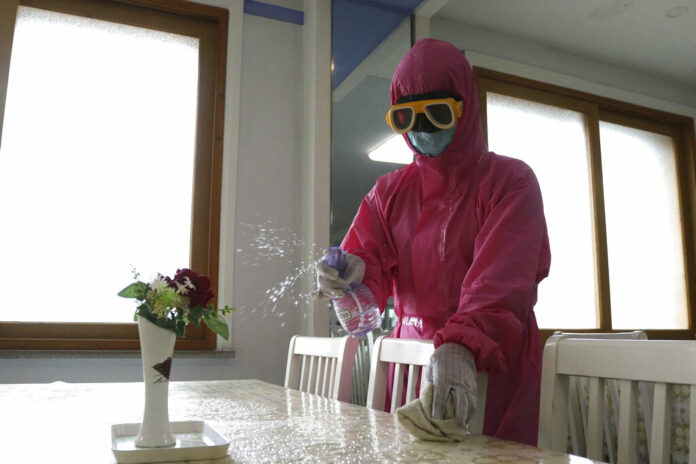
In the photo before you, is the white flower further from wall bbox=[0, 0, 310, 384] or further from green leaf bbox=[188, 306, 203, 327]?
wall bbox=[0, 0, 310, 384]

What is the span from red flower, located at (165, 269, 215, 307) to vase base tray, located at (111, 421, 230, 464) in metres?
0.18

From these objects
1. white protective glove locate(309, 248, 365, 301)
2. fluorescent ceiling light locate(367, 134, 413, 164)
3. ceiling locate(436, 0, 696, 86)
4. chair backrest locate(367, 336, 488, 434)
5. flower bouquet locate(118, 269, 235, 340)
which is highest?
ceiling locate(436, 0, 696, 86)

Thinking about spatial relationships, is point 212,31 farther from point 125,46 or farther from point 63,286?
point 63,286

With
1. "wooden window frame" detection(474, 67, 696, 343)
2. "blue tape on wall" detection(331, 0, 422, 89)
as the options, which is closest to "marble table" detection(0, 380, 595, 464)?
"blue tape on wall" detection(331, 0, 422, 89)

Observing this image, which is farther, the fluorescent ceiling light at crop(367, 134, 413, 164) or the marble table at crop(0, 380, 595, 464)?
the fluorescent ceiling light at crop(367, 134, 413, 164)

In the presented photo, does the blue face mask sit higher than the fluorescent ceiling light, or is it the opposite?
the fluorescent ceiling light

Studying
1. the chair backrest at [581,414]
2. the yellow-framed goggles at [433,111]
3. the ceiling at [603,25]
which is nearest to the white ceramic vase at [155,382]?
the chair backrest at [581,414]

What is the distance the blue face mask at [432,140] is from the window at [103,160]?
1517 millimetres

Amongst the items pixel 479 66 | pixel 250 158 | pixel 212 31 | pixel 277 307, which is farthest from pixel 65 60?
pixel 479 66

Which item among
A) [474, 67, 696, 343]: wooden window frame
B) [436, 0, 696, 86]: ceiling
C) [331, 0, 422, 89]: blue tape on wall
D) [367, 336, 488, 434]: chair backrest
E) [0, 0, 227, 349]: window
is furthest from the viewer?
[474, 67, 696, 343]: wooden window frame

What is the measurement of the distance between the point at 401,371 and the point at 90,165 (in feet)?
6.69

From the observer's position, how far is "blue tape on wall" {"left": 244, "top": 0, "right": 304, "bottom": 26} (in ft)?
10.1

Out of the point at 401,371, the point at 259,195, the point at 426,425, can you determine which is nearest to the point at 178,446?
the point at 426,425

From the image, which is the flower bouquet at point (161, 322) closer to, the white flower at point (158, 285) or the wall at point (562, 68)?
the white flower at point (158, 285)
